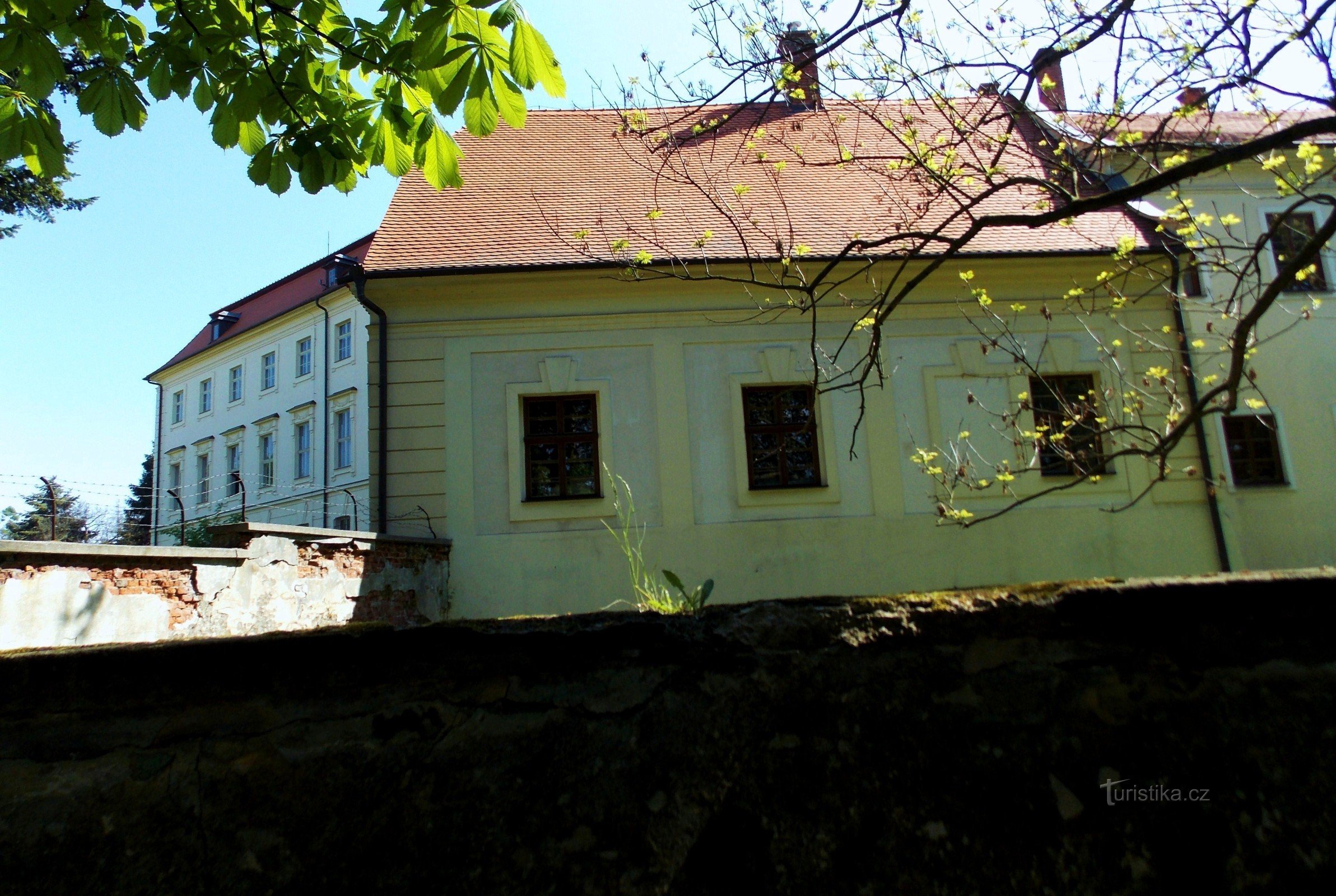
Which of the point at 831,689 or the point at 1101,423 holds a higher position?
the point at 1101,423

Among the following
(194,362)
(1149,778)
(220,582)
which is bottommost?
(1149,778)

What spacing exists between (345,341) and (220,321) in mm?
9465

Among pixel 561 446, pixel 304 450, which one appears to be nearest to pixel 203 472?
Answer: pixel 304 450

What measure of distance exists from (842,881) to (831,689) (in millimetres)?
322

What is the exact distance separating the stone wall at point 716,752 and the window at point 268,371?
35.7 meters

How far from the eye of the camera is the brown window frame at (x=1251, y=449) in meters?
12.6

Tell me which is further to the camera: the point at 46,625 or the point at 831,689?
the point at 46,625

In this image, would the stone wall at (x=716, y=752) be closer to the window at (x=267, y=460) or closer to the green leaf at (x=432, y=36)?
the green leaf at (x=432, y=36)

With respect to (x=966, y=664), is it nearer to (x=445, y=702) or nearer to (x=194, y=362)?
(x=445, y=702)

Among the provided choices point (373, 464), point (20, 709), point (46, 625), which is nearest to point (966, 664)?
point (20, 709)

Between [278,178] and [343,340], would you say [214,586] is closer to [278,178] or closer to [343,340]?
[278,178]

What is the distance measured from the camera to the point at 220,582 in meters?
7.40

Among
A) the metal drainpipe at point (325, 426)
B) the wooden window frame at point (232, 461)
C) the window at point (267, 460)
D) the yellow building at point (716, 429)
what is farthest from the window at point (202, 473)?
the yellow building at point (716, 429)

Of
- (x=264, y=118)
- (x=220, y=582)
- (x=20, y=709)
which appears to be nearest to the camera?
(x=20, y=709)
